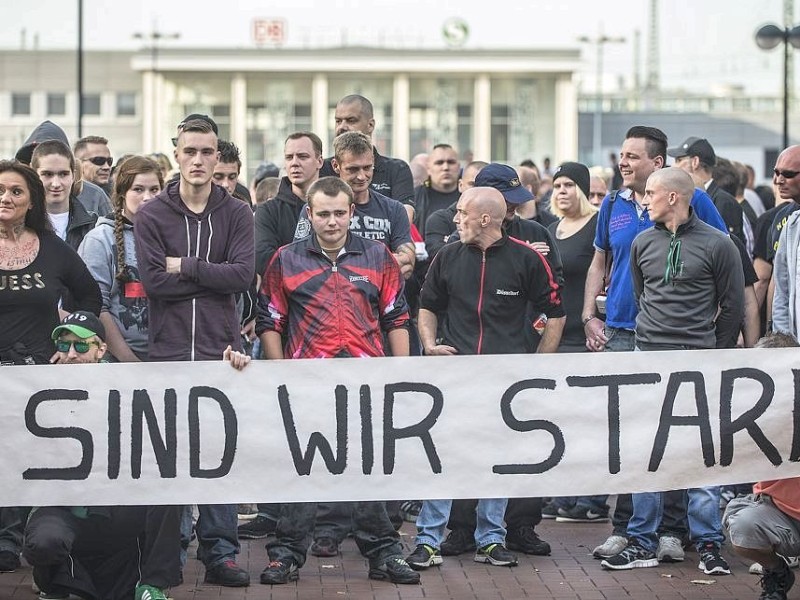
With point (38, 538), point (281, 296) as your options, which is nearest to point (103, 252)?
point (281, 296)

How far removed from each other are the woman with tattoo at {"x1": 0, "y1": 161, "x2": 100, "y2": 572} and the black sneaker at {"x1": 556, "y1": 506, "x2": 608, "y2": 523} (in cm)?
370

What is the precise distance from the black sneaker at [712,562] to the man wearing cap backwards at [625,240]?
38 cm

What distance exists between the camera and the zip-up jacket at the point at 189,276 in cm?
752

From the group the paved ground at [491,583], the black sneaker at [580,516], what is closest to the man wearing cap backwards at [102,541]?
the paved ground at [491,583]

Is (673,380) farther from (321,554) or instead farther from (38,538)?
(38,538)

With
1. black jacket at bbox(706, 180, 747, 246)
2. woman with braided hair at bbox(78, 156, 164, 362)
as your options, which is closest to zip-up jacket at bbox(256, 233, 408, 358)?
woman with braided hair at bbox(78, 156, 164, 362)

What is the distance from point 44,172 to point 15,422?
237cm

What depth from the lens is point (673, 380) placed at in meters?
7.44

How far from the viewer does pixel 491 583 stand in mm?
8039

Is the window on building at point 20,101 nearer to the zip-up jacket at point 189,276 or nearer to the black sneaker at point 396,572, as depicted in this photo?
the zip-up jacket at point 189,276

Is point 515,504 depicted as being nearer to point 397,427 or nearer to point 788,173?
point 397,427

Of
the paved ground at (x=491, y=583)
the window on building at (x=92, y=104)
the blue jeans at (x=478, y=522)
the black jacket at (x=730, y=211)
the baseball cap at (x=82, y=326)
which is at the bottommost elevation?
the paved ground at (x=491, y=583)

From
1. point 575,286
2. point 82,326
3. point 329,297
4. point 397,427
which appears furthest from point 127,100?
point 397,427

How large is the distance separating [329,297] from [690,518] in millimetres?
2366
